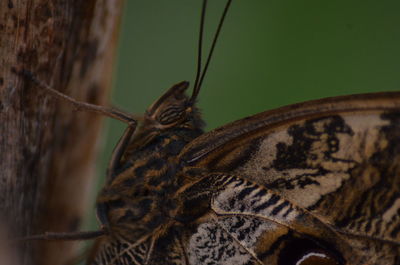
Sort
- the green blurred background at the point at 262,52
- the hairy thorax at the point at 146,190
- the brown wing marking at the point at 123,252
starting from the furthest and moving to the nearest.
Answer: the green blurred background at the point at 262,52 → the brown wing marking at the point at 123,252 → the hairy thorax at the point at 146,190

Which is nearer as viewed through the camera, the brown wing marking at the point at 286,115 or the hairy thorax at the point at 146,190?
the brown wing marking at the point at 286,115

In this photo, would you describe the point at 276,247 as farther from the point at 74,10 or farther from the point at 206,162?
the point at 74,10

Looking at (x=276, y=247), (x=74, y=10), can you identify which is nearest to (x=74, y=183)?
(x=74, y=10)

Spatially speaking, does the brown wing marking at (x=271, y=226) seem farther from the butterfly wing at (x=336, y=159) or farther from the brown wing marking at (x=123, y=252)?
the brown wing marking at (x=123, y=252)

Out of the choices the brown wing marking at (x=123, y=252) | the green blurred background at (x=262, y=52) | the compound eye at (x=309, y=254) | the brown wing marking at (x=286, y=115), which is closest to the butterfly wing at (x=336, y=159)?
the brown wing marking at (x=286, y=115)

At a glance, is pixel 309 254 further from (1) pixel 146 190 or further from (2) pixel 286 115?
(1) pixel 146 190

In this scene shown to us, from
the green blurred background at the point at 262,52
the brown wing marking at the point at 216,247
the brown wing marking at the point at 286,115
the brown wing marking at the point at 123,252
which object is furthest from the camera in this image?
the green blurred background at the point at 262,52
